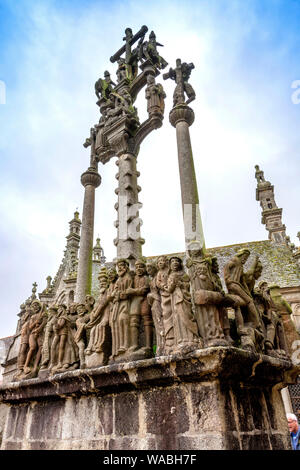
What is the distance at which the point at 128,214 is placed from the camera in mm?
6020

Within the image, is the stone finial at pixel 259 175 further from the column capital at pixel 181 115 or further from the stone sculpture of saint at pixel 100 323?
the stone sculpture of saint at pixel 100 323

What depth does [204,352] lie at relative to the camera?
3266mm

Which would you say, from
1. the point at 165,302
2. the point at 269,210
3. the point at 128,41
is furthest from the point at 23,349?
the point at 269,210

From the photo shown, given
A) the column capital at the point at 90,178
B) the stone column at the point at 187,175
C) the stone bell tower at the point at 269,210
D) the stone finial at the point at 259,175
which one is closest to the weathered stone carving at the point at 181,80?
the stone column at the point at 187,175

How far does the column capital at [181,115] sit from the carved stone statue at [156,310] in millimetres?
3500

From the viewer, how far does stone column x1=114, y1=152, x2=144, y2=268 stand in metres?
5.82

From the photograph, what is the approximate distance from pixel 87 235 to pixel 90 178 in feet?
5.24

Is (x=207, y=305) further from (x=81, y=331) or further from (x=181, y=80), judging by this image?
(x=181, y=80)

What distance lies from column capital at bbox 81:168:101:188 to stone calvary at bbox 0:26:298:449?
2.60 metres

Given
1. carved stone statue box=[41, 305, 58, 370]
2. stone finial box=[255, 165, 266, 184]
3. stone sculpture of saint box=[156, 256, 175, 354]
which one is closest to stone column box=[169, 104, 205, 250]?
stone sculpture of saint box=[156, 256, 175, 354]

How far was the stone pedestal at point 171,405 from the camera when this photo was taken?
3223 millimetres
